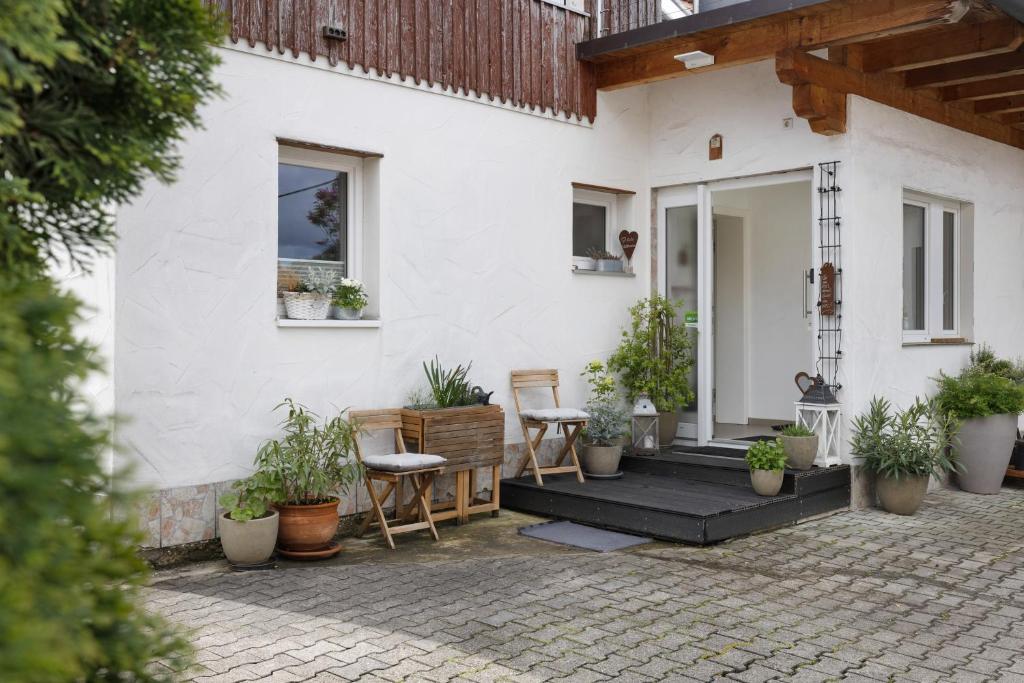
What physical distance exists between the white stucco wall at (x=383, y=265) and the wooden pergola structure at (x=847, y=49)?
2.61ft

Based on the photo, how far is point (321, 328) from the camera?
5.97 m

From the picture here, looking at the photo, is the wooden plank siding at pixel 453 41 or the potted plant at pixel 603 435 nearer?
the wooden plank siding at pixel 453 41

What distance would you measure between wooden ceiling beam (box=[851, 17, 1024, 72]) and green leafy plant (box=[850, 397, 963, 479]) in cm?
256

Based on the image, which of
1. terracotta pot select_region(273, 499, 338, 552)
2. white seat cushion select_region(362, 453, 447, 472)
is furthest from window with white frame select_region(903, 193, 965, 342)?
terracotta pot select_region(273, 499, 338, 552)

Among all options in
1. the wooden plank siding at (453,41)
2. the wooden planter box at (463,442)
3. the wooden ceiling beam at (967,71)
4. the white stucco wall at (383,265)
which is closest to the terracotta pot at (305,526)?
the white stucco wall at (383,265)

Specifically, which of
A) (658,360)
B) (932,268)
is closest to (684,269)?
(658,360)

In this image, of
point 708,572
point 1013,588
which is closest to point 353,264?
point 708,572

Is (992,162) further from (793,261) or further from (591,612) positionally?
(591,612)

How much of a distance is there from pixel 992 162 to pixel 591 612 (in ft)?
22.5

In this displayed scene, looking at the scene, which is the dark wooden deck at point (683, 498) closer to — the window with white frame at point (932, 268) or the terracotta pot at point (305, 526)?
the terracotta pot at point (305, 526)

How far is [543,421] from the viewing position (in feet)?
22.6

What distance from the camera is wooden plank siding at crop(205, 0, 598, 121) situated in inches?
227

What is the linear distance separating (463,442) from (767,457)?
2.11m

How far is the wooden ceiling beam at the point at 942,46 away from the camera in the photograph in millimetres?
6348
